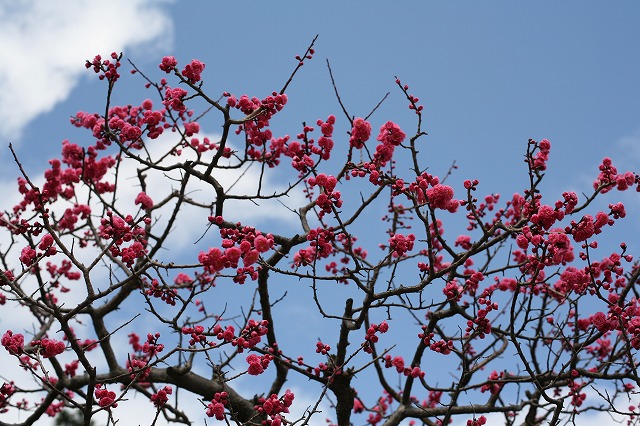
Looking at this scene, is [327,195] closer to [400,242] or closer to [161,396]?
[400,242]

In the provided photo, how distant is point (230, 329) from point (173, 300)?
0.71 m

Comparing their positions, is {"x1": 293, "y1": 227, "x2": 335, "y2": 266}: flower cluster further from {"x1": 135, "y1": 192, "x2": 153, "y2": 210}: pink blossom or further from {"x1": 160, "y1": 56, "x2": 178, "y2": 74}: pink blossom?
{"x1": 135, "y1": 192, "x2": 153, "y2": 210}: pink blossom

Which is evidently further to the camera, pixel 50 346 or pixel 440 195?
pixel 440 195

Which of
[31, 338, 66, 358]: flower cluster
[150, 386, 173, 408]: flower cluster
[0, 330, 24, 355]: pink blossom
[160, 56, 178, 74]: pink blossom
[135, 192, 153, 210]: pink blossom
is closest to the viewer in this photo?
[0, 330, 24, 355]: pink blossom

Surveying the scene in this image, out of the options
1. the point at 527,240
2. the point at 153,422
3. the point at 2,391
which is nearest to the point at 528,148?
the point at 527,240

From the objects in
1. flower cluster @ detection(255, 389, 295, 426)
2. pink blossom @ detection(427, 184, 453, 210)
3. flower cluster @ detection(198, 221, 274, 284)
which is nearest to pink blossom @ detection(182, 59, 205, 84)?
flower cluster @ detection(198, 221, 274, 284)

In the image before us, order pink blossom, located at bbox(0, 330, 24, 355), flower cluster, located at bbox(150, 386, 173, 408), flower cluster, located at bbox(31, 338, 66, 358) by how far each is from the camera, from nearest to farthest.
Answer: pink blossom, located at bbox(0, 330, 24, 355) < flower cluster, located at bbox(31, 338, 66, 358) < flower cluster, located at bbox(150, 386, 173, 408)

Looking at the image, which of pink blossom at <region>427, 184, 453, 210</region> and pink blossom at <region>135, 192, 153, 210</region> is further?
pink blossom at <region>135, 192, 153, 210</region>

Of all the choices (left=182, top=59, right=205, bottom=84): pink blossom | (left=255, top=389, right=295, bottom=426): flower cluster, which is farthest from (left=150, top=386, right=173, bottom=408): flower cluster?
(left=182, top=59, right=205, bottom=84): pink blossom

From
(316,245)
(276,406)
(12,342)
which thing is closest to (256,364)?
(276,406)

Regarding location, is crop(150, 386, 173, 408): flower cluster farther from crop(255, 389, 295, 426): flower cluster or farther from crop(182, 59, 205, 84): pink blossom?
crop(182, 59, 205, 84): pink blossom

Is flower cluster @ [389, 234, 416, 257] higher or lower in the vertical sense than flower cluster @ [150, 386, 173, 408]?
higher

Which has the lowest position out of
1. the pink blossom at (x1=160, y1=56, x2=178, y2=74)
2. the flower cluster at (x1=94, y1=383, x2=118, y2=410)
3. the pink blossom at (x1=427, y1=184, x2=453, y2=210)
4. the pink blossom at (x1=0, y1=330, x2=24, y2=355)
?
the flower cluster at (x1=94, y1=383, x2=118, y2=410)

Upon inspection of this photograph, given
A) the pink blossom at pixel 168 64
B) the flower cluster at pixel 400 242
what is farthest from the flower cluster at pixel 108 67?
the flower cluster at pixel 400 242
